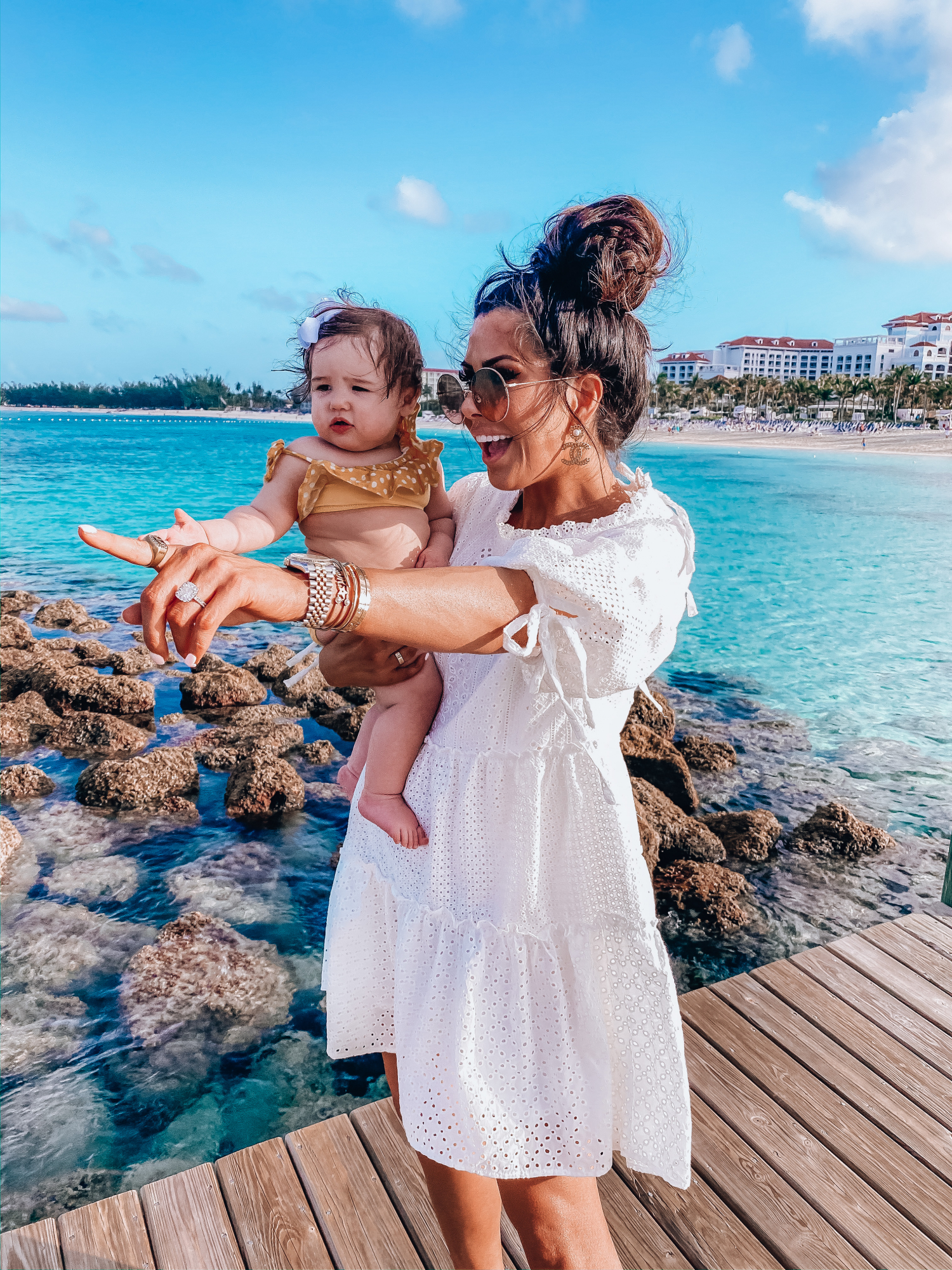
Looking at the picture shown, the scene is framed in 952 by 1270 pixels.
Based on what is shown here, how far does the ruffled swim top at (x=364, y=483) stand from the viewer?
1683mm

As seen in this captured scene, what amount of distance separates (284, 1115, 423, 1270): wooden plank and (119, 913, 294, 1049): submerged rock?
1955mm

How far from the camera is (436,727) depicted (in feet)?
4.88

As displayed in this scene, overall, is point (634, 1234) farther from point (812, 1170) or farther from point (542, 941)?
point (542, 941)

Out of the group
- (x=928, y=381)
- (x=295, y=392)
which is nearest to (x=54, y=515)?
(x=295, y=392)

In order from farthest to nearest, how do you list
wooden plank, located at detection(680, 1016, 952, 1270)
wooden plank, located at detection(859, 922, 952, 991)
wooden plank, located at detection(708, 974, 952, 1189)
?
wooden plank, located at detection(859, 922, 952, 991), wooden plank, located at detection(708, 974, 952, 1189), wooden plank, located at detection(680, 1016, 952, 1270)

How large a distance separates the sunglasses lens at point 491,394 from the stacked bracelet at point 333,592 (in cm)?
43

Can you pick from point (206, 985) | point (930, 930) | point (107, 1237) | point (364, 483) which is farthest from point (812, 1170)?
point (206, 985)

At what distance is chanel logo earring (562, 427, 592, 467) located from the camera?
52.9 inches

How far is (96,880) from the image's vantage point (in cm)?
508

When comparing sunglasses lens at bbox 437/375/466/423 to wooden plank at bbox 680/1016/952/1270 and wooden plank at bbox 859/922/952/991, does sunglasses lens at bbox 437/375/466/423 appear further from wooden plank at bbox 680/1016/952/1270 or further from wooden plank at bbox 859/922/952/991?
wooden plank at bbox 859/922/952/991

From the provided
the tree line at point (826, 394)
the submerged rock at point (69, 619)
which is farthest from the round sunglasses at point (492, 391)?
the tree line at point (826, 394)

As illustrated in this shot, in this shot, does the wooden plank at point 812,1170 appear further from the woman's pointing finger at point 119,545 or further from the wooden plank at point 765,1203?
the woman's pointing finger at point 119,545

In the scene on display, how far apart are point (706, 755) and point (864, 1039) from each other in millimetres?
4462

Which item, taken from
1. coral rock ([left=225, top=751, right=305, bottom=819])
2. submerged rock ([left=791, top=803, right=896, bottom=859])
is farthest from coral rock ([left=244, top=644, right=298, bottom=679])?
submerged rock ([left=791, top=803, right=896, bottom=859])
